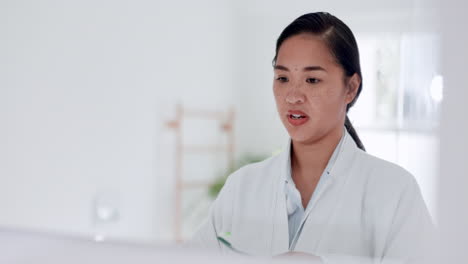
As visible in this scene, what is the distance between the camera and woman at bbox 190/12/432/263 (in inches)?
24.0

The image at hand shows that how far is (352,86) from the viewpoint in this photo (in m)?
0.61

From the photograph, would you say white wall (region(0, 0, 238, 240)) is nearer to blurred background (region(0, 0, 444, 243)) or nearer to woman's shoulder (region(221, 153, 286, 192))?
blurred background (region(0, 0, 444, 243))

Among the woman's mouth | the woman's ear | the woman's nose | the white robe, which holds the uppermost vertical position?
the woman's ear

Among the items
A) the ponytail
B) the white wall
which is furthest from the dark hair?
the white wall

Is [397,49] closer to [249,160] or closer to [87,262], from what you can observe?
[249,160]

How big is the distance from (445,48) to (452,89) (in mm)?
56

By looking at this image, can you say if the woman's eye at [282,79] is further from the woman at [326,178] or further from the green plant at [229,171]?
the green plant at [229,171]

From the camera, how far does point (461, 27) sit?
0.60 m

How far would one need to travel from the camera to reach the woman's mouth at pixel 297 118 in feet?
2.05

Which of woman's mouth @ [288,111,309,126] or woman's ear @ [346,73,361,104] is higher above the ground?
woman's ear @ [346,73,361,104]

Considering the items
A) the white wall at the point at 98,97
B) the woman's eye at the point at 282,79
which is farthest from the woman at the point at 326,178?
the white wall at the point at 98,97

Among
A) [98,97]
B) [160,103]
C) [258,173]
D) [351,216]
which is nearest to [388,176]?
[351,216]

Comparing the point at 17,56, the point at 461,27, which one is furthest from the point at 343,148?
the point at 17,56

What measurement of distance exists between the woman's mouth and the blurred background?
0.02 m
